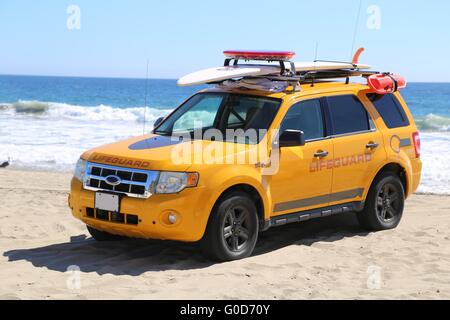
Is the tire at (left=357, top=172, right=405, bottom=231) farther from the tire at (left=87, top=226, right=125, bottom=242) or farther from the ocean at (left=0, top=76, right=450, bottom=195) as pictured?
the ocean at (left=0, top=76, right=450, bottom=195)

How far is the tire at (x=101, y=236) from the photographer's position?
8.15m

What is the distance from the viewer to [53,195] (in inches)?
440

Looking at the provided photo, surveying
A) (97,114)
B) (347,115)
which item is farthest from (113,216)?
(97,114)

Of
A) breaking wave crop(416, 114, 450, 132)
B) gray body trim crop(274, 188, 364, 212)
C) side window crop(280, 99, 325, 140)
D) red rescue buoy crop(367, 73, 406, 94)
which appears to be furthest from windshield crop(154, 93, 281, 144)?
breaking wave crop(416, 114, 450, 132)

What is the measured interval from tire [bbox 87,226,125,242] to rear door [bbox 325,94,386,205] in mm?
2343

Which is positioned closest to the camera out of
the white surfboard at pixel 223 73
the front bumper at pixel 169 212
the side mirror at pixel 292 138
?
the front bumper at pixel 169 212

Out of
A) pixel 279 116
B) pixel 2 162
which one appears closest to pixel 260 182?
pixel 279 116

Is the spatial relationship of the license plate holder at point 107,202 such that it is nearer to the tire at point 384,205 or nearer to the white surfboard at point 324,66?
the white surfboard at point 324,66

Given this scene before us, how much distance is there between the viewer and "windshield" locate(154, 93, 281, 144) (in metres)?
7.79

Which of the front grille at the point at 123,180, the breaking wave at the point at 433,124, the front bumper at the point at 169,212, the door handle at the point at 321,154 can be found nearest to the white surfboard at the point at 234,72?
the door handle at the point at 321,154

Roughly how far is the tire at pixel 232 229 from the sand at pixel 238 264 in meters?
0.12

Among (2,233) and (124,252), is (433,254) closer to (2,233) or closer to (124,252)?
(124,252)

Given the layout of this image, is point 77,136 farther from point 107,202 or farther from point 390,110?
point 107,202
